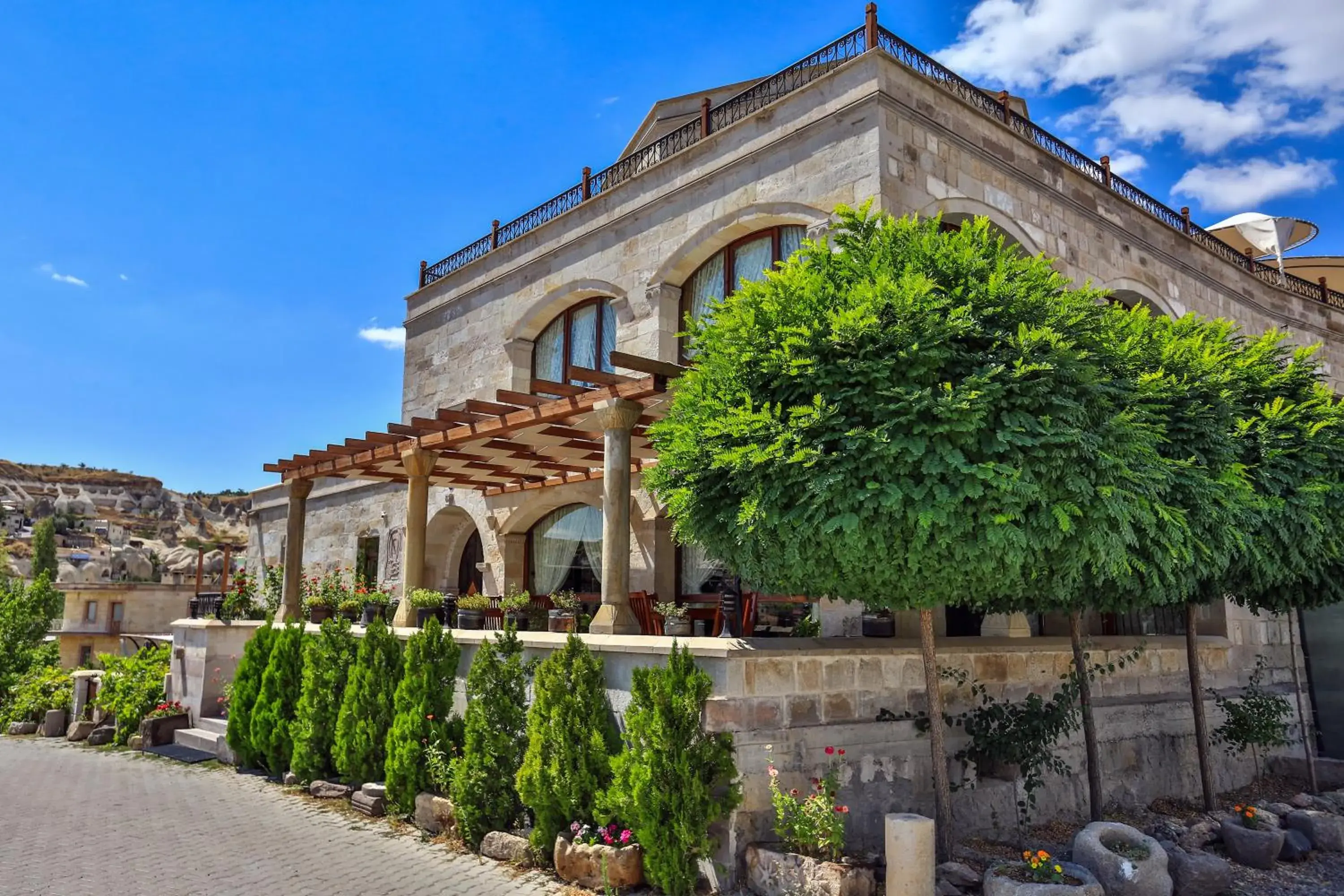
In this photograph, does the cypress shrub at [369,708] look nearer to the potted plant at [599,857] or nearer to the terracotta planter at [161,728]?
the potted plant at [599,857]

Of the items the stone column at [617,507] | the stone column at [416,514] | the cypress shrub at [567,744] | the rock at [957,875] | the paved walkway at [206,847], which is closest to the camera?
the rock at [957,875]

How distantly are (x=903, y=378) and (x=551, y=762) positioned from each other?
3826 millimetres

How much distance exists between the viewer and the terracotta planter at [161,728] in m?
12.1

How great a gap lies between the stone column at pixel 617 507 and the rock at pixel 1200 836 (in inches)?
197

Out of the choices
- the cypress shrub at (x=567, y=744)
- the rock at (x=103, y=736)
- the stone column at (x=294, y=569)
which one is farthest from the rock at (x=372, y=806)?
the rock at (x=103, y=736)

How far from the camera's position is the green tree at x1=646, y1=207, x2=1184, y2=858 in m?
5.40

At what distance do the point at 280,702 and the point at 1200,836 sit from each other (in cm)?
930

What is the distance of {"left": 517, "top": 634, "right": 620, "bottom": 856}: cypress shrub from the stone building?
26 cm

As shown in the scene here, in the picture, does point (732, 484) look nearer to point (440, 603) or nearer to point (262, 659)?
point (440, 603)

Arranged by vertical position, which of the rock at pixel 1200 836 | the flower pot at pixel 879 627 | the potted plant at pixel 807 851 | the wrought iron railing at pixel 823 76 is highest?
the wrought iron railing at pixel 823 76

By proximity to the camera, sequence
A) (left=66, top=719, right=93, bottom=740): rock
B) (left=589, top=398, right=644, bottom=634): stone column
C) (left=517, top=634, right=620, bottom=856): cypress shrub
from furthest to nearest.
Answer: (left=66, top=719, right=93, bottom=740): rock < (left=589, top=398, right=644, bottom=634): stone column < (left=517, top=634, right=620, bottom=856): cypress shrub

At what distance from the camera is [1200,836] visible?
7461 millimetres

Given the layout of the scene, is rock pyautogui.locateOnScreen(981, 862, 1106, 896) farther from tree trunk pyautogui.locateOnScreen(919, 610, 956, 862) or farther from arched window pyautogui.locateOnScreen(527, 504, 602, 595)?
arched window pyautogui.locateOnScreen(527, 504, 602, 595)

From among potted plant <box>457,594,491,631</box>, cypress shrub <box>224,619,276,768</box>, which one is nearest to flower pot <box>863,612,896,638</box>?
potted plant <box>457,594,491,631</box>
